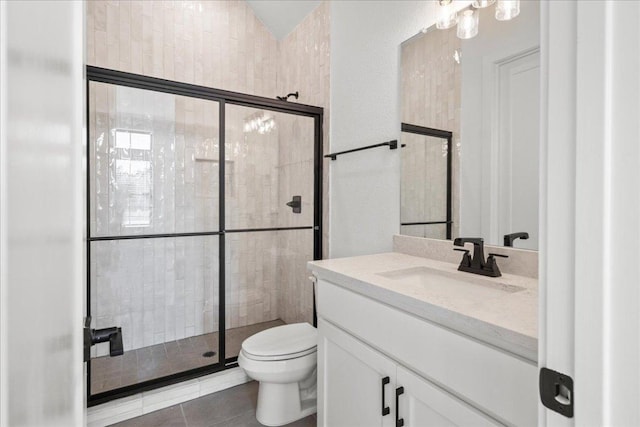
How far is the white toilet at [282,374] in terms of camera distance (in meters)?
1.68

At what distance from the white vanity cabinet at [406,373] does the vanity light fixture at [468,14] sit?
121 centimetres

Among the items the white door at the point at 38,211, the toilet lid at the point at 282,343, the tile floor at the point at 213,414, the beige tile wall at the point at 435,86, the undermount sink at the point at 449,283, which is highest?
the beige tile wall at the point at 435,86

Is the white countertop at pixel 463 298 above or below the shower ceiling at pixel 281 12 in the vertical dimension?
below

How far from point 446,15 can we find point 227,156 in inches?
65.3

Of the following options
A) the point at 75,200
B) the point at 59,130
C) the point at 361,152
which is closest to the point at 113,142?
the point at 361,152

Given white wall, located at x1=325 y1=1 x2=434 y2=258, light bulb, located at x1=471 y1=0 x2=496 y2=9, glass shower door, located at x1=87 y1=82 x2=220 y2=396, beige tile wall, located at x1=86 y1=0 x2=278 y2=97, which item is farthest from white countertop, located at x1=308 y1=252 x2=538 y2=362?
beige tile wall, located at x1=86 y1=0 x2=278 y2=97

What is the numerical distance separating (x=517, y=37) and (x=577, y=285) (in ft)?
4.09

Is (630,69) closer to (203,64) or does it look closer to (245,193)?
(245,193)

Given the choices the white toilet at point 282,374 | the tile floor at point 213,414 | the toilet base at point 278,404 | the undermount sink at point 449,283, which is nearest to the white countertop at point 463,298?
the undermount sink at point 449,283

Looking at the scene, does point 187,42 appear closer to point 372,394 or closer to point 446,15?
point 446,15

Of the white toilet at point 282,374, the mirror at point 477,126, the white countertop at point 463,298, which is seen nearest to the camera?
the white countertop at point 463,298

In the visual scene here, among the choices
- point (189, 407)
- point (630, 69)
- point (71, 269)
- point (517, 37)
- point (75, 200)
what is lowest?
point (189, 407)

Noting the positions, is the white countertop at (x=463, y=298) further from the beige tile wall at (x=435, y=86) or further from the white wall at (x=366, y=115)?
the white wall at (x=366, y=115)

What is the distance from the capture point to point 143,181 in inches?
94.6
